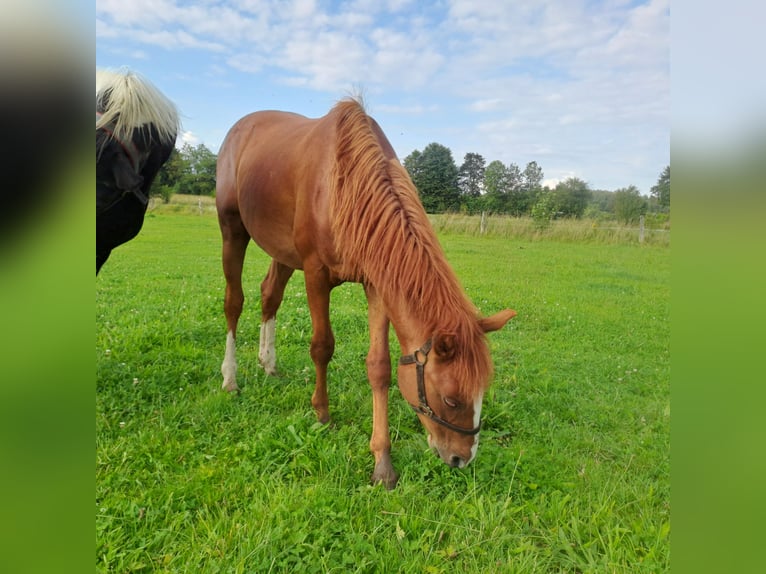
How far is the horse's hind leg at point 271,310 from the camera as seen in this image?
409 cm

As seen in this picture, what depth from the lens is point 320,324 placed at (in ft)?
10.4

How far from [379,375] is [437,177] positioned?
1268 centimetres

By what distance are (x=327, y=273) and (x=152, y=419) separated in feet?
5.43

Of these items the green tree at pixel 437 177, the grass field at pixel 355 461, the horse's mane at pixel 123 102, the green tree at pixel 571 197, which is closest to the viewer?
the grass field at pixel 355 461

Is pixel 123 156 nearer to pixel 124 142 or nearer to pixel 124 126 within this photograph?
pixel 124 142

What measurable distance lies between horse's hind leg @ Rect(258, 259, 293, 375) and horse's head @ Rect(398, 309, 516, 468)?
6.60ft

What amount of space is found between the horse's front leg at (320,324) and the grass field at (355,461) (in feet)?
0.51

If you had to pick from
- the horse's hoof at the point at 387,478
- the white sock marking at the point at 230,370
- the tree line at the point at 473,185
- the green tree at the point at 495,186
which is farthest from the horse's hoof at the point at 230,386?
the green tree at the point at 495,186

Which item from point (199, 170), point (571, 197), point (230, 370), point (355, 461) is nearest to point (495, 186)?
point (571, 197)

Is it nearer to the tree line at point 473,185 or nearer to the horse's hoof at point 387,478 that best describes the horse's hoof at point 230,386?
the horse's hoof at point 387,478

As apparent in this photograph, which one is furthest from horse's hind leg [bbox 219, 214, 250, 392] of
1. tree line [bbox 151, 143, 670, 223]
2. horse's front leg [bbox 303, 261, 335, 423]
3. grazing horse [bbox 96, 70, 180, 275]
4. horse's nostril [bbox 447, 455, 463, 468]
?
tree line [bbox 151, 143, 670, 223]

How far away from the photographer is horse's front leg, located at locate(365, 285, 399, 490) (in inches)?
107
